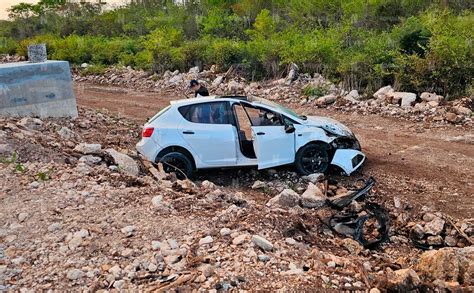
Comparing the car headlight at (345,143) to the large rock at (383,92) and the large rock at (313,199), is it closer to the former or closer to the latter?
the large rock at (313,199)

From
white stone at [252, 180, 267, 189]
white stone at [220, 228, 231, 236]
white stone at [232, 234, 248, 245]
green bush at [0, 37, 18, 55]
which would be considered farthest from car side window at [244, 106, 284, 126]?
green bush at [0, 37, 18, 55]

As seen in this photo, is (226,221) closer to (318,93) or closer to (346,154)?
(346,154)

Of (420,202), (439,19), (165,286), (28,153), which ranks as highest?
(439,19)

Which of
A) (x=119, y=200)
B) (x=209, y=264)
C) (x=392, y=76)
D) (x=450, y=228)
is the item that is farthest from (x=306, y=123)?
(x=392, y=76)

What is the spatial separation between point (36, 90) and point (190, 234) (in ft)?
26.0

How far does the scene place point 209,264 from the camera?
4.50 metres

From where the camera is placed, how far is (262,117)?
8.30 meters

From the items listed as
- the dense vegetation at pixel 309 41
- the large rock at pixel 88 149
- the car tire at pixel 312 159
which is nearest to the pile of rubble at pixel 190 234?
the large rock at pixel 88 149

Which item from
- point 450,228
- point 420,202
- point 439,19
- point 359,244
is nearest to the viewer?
point 359,244

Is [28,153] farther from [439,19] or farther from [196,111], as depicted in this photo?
[439,19]

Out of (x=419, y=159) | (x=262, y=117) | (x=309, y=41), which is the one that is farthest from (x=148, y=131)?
(x=309, y=41)

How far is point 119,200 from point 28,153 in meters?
2.72

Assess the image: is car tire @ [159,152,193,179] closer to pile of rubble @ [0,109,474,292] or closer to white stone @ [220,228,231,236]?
pile of rubble @ [0,109,474,292]

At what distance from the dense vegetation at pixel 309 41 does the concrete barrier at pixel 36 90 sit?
8757mm
